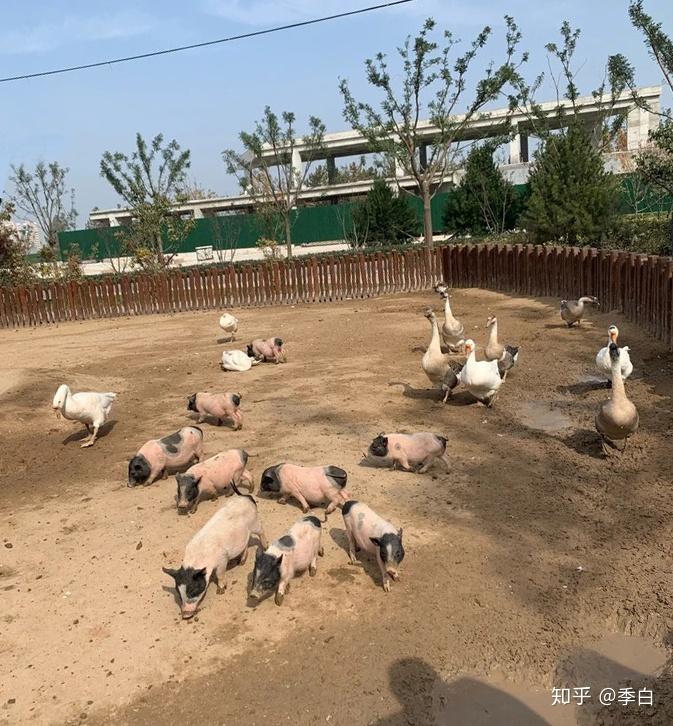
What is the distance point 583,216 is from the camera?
66.5ft

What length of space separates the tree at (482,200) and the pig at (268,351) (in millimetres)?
22511

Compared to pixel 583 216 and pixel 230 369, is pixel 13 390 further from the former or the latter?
pixel 583 216

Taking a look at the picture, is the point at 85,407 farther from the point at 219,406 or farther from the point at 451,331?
the point at 451,331

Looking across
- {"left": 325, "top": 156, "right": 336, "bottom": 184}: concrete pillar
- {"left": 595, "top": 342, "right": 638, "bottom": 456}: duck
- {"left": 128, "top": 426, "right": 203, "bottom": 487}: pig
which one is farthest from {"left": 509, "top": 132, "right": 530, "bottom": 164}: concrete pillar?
{"left": 128, "top": 426, "right": 203, "bottom": 487}: pig

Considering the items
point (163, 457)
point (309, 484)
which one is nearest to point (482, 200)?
point (163, 457)

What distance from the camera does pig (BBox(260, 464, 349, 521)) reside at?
19.1 ft

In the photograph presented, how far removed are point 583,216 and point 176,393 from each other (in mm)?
14795

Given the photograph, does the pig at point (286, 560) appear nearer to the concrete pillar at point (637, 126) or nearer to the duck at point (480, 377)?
the duck at point (480, 377)

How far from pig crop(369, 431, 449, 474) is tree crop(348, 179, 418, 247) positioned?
2829 cm

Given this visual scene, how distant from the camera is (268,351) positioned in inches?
461

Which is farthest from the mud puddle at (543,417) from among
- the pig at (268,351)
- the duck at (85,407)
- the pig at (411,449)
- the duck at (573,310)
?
the duck at (85,407)

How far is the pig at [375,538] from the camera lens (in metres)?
4.61

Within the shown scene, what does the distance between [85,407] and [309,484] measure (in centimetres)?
350

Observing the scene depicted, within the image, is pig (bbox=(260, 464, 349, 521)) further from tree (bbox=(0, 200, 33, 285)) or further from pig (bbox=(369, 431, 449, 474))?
tree (bbox=(0, 200, 33, 285))
